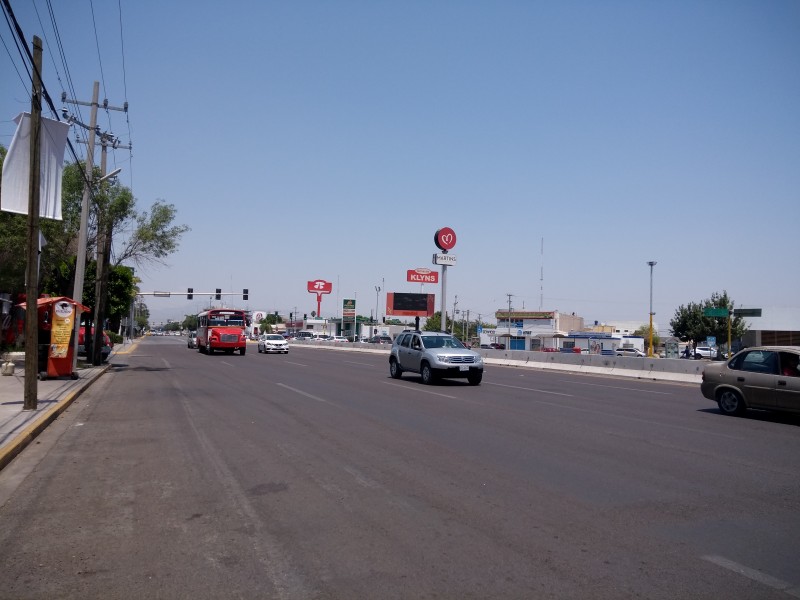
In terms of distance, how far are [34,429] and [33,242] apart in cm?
401

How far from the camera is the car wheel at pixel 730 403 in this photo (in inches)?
588

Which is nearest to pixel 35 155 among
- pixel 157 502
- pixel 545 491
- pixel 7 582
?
pixel 157 502

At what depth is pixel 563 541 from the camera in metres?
5.98

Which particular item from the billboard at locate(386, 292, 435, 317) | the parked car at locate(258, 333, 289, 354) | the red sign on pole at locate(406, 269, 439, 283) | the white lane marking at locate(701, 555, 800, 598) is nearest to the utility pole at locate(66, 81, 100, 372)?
the white lane marking at locate(701, 555, 800, 598)

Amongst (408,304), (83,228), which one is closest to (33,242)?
(83,228)

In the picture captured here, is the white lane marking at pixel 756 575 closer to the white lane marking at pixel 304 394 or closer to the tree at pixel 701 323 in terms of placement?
the white lane marking at pixel 304 394

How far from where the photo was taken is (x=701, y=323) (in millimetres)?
77250

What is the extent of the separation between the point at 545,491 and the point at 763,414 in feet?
34.2

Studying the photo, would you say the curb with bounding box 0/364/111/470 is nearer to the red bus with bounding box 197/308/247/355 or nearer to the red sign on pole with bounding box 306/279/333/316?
the red bus with bounding box 197/308/247/355

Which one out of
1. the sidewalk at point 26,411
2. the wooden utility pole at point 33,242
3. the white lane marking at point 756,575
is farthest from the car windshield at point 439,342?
the white lane marking at point 756,575

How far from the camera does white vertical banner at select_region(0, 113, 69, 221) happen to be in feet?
44.4

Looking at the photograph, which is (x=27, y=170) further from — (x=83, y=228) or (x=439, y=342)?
(x=439, y=342)

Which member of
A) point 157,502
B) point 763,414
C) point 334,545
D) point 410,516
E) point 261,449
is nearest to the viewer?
point 334,545

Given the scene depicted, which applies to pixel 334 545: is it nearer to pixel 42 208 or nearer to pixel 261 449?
pixel 261 449
